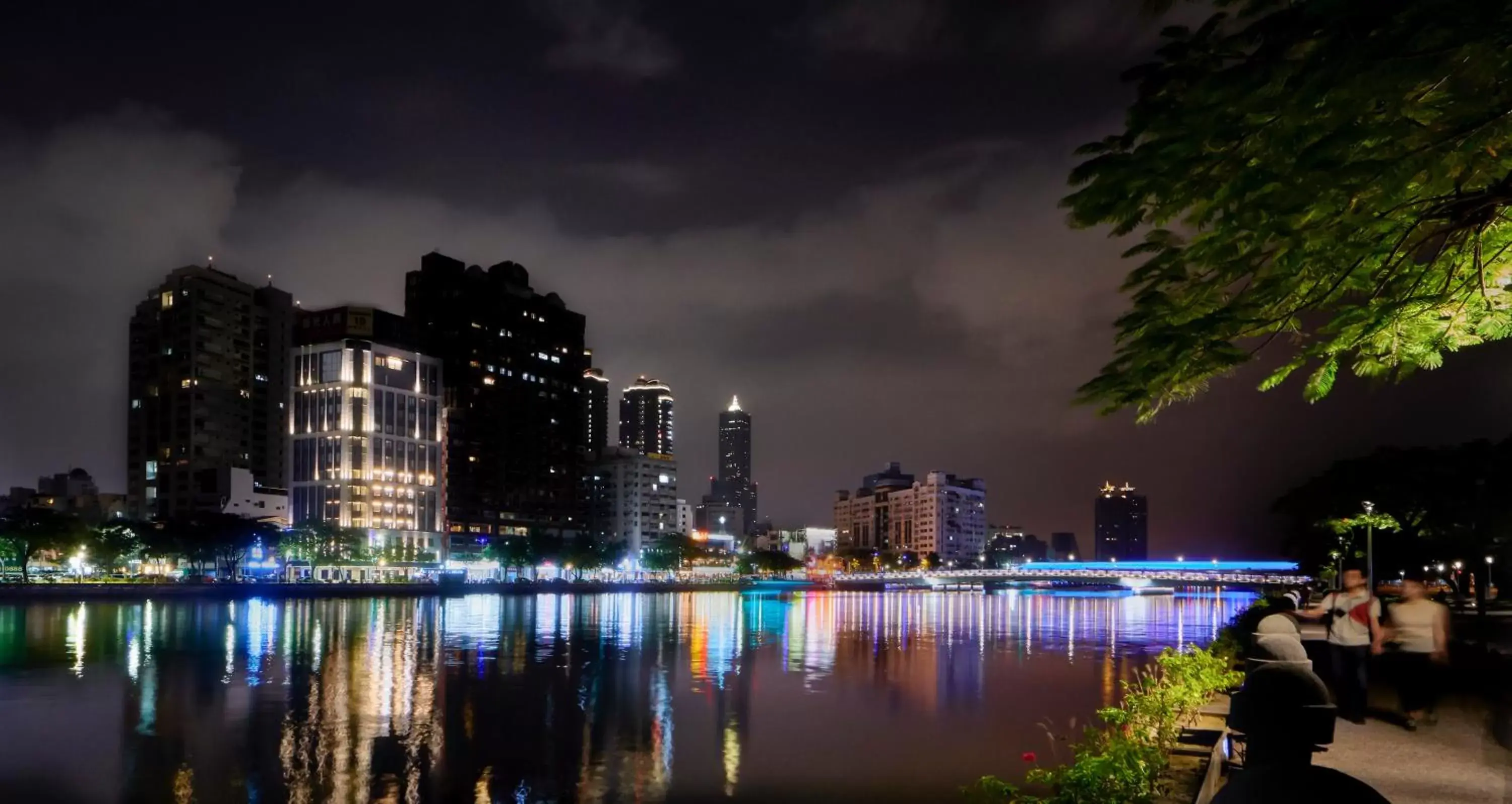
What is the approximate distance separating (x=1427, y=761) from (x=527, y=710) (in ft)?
76.5

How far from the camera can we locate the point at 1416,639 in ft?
51.1

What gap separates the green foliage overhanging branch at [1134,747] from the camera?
10406 mm

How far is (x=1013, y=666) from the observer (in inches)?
1838

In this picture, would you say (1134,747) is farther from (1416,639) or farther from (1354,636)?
(1354,636)

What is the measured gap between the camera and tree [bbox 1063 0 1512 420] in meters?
4.98

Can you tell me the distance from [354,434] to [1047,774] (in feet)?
646

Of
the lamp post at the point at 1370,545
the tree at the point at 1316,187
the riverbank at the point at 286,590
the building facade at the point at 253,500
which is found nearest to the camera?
the tree at the point at 1316,187

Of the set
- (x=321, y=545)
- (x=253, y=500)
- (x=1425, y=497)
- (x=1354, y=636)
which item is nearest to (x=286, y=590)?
(x=321, y=545)

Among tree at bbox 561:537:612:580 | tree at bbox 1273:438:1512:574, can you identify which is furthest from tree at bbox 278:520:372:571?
tree at bbox 1273:438:1512:574

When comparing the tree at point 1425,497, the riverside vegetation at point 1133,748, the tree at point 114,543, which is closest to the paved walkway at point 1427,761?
the riverside vegetation at point 1133,748

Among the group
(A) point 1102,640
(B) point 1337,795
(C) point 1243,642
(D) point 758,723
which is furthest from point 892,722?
(A) point 1102,640

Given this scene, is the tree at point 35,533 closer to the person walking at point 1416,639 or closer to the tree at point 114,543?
the tree at point 114,543

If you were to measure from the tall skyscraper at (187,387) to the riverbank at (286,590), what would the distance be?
51111 millimetres

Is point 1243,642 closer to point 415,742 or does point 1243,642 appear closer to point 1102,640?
point 415,742
